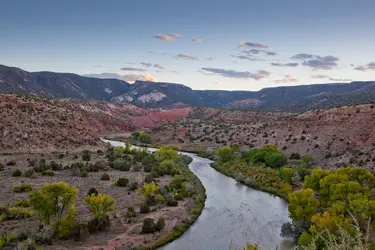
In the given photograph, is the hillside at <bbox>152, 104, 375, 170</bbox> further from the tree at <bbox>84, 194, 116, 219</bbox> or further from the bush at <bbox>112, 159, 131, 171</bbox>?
the tree at <bbox>84, 194, 116, 219</bbox>

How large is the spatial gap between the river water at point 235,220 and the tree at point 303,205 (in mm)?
2580

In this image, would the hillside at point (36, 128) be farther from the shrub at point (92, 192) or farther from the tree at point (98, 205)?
the tree at point (98, 205)

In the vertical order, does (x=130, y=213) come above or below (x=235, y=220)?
above

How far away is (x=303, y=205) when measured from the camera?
28.8m

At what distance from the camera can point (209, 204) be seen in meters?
37.7

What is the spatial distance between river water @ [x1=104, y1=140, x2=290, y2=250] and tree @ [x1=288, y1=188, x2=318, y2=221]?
258 cm

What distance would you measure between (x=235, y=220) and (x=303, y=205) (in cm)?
692

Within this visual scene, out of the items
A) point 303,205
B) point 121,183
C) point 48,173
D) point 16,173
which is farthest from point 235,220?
point 16,173

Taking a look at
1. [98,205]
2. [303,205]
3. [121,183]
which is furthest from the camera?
[121,183]

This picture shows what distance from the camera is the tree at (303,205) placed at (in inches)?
1115

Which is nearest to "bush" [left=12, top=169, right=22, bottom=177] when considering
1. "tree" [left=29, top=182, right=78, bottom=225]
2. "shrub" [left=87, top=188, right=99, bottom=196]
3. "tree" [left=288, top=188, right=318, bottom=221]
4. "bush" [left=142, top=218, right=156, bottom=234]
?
"shrub" [left=87, top=188, right=99, bottom=196]

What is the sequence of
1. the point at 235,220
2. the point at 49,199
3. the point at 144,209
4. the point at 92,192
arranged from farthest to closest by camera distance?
the point at 92,192 → the point at 235,220 → the point at 144,209 → the point at 49,199

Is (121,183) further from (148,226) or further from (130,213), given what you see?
(148,226)

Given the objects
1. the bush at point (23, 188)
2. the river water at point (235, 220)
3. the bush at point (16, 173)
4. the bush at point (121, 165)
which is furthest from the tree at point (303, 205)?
the bush at point (16, 173)
